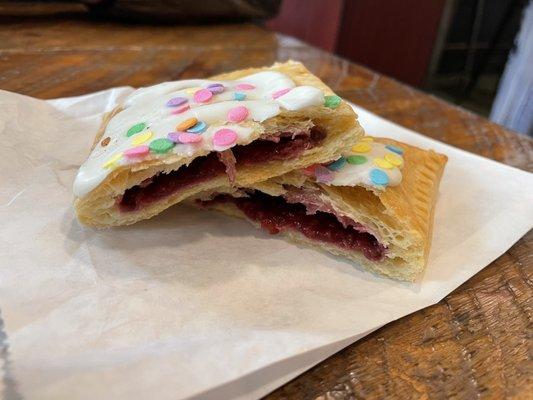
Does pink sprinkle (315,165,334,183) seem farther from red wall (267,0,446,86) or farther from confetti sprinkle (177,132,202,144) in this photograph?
red wall (267,0,446,86)

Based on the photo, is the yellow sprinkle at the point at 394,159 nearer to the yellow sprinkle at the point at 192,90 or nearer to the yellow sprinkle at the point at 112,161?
the yellow sprinkle at the point at 192,90

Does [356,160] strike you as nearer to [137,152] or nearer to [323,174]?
[323,174]

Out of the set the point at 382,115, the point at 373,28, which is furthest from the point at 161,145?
the point at 373,28

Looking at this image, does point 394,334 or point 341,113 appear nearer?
point 394,334

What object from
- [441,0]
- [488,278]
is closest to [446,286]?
[488,278]

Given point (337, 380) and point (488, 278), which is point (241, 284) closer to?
point (337, 380)

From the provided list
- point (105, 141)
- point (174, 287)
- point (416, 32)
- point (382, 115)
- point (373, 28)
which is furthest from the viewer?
point (416, 32)

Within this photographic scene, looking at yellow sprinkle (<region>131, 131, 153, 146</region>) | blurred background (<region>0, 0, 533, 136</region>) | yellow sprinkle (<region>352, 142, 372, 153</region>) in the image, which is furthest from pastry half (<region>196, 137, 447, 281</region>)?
blurred background (<region>0, 0, 533, 136</region>)

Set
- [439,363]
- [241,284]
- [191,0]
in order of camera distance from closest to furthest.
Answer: [439,363] < [241,284] < [191,0]
